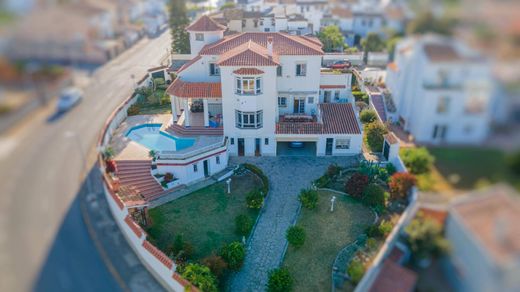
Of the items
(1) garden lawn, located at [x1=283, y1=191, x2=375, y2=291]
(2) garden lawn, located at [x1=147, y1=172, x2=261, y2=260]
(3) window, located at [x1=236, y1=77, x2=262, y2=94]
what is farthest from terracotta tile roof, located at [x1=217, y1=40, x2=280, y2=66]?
(1) garden lawn, located at [x1=283, y1=191, x2=375, y2=291]

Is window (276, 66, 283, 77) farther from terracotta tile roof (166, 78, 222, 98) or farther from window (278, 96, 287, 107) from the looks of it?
terracotta tile roof (166, 78, 222, 98)

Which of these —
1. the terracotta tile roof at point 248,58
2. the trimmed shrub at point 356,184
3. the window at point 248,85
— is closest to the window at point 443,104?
the trimmed shrub at point 356,184

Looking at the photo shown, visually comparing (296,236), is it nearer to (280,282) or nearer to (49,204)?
(280,282)

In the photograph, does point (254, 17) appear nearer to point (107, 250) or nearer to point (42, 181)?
point (107, 250)

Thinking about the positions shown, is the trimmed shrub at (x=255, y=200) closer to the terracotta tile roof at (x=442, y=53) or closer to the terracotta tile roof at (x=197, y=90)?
the terracotta tile roof at (x=197, y=90)

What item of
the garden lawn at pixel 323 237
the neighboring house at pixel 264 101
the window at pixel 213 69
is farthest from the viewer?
the window at pixel 213 69

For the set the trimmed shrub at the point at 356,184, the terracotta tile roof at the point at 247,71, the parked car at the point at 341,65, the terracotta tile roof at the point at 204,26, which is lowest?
the trimmed shrub at the point at 356,184

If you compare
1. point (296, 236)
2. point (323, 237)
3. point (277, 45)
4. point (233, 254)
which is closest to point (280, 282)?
point (233, 254)
